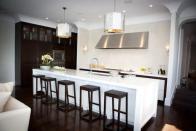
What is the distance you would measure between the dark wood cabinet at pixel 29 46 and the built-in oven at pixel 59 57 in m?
0.20

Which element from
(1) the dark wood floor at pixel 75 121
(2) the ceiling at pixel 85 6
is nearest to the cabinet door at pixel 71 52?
(2) the ceiling at pixel 85 6

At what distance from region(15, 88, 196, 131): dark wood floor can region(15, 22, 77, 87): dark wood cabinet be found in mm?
2640

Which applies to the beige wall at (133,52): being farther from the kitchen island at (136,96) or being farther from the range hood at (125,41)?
the kitchen island at (136,96)

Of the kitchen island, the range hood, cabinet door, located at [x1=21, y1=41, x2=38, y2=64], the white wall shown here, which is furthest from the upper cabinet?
the kitchen island

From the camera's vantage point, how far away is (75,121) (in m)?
3.22

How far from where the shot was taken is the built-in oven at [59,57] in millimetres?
7222

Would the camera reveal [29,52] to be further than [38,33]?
No

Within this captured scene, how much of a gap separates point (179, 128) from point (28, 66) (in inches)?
230

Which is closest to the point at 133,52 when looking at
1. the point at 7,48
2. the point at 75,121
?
the point at 75,121

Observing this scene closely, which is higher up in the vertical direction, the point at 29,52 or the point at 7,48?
the point at 7,48

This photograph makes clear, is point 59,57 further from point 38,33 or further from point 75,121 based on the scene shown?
point 75,121

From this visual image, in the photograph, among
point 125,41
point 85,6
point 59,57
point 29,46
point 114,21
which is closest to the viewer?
point 114,21

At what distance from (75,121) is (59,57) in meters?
4.68

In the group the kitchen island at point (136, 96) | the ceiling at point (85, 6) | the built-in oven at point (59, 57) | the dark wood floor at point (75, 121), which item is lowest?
the dark wood floor at point (75, 121)
